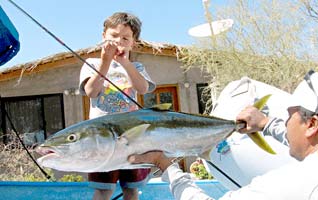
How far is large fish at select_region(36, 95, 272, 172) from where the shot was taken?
5.40 ft

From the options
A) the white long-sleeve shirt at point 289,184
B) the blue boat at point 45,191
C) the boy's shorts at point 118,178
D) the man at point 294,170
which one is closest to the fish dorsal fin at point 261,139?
the man at point 294,170

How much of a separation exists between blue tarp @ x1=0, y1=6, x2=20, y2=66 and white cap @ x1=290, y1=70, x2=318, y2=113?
1743 mm

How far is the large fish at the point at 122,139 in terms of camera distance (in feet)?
5.40

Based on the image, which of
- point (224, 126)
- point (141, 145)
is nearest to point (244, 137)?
point (224, 126)

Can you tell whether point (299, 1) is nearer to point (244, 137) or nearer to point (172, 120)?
point (244, 137)

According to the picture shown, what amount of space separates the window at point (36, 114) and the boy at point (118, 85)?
7.69 meters

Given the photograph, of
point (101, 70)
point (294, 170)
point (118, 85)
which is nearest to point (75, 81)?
point (118, 85)

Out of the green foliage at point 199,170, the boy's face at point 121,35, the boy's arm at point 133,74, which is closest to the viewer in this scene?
the boy's arm at point 133,74

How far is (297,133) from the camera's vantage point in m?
1.58

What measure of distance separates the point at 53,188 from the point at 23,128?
22.9 feet

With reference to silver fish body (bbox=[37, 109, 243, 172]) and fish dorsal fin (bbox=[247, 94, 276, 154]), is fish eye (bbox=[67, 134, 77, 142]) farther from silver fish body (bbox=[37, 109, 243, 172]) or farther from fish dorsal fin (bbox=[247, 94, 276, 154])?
fish dorsal fin (bbox=[247, 94, 276, 154])

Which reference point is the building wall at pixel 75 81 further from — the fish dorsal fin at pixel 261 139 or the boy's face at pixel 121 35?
the fish dorsal fin at pixel 261 139

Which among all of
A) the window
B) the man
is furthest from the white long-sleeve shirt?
the window

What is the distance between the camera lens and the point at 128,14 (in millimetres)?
2568
